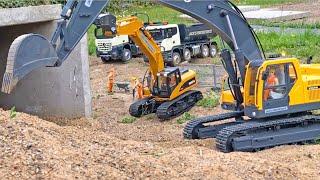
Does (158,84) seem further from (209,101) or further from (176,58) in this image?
(176,58)

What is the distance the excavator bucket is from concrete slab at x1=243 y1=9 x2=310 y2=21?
2807cm

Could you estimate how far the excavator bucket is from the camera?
10.8 metres

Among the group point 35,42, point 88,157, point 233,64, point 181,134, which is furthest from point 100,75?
point 88,157

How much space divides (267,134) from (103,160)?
462cm

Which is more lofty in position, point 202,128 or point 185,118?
point 202,128

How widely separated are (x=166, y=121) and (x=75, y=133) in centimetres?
585

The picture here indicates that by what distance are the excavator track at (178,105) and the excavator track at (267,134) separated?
4.01 metres

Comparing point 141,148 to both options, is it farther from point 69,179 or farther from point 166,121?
point 166,121

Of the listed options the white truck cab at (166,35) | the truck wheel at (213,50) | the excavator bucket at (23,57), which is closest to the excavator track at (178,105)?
the excavator bucket at (23,57)

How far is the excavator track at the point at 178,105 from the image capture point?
16.7 metres

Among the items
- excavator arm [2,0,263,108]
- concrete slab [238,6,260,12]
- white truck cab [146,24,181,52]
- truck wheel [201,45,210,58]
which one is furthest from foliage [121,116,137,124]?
concrete slab [238,6,260,12]

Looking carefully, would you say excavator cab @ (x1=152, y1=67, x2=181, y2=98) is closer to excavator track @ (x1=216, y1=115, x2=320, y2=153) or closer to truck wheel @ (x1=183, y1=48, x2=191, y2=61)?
excavator track @ (x1=216, y1=115, x2=320, y2=153)

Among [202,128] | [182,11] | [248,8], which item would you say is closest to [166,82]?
[202,128]

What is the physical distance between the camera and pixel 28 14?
15.5 m
